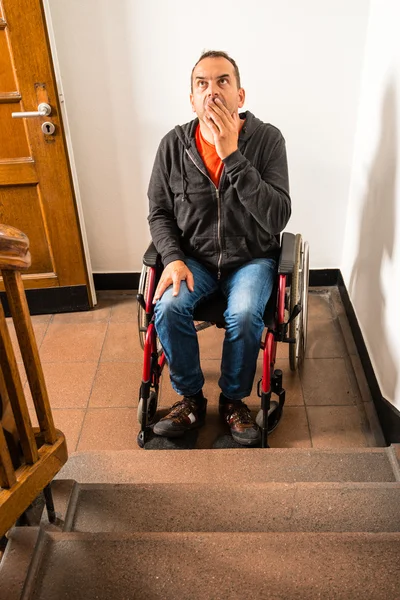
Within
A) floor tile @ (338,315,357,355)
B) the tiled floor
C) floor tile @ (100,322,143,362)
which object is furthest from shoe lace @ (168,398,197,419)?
floor tile @ (338,315,357,355)

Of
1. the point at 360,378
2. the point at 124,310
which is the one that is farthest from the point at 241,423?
the point at 124,310

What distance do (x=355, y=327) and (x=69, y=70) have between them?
1.74m

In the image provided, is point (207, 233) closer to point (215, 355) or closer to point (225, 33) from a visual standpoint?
point (215, 355)

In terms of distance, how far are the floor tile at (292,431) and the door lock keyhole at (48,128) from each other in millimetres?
1541

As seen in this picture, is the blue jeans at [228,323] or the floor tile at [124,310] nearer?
the blue jeans at [228,323]

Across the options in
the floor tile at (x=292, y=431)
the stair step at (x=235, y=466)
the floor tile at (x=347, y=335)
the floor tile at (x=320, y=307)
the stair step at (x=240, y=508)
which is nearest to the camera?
the stair step at (x=240, y=508)

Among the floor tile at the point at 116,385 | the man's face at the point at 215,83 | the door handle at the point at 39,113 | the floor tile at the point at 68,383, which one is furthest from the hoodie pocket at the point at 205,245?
the door handle at the point at 39,113

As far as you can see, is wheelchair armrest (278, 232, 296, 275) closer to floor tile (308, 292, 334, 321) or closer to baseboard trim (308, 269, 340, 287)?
floor tile (308, 292, 334, 321)

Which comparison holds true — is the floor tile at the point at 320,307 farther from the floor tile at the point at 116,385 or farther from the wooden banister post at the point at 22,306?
the wooden banister post at the point at 22,306

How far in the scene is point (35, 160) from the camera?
2363 mm

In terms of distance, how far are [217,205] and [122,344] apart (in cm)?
95

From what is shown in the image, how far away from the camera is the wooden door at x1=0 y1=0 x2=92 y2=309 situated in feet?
6.95

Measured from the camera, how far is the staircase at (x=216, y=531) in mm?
1044

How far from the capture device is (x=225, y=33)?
7.42 feet
